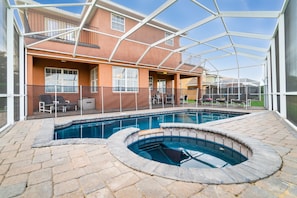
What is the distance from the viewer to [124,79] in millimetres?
9883

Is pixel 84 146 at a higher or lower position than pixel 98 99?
lower

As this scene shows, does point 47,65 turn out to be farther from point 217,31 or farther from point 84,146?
point 217,31

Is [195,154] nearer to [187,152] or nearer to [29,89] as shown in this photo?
[187,152]

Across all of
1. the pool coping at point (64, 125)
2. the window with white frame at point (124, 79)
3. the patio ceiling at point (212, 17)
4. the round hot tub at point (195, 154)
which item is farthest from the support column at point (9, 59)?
the window with white frame at point (124, 79)

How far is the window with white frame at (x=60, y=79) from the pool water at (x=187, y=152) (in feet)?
24.4

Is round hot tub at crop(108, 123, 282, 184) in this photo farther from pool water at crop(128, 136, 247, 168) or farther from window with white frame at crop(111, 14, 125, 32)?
window with white frame at crop(111, 14, 125, 32)

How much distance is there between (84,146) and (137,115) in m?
5.18

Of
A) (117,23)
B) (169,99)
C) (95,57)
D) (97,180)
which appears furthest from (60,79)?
(97,180)

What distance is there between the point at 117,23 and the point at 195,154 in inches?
366

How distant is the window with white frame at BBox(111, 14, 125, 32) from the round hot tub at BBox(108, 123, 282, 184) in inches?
309

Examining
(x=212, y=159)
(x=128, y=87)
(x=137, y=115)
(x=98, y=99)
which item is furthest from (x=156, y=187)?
(x=128, y=87)

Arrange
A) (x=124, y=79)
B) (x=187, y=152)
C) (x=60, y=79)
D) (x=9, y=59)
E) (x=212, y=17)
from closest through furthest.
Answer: (x=187, y=152), (x=9, y=59), (x=212, y=17), (x=60, y=79), (x=124, y=79)

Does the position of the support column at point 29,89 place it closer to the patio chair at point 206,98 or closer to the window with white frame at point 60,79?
the window with white frame at point 60,79

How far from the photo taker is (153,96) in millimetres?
13312
